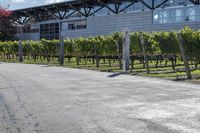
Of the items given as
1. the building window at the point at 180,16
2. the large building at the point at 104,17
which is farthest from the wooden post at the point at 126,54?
the building window at the point at 180,16

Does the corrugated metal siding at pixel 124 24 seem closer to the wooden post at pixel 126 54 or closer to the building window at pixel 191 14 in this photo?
the building window at pixel 191 14

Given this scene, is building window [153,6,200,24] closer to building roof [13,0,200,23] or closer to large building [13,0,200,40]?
large building [13,0,200,40]

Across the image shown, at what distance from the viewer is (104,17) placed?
5672 centimetres

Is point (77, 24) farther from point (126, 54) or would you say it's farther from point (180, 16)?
point (126, 54)

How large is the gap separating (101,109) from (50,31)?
2471 inches

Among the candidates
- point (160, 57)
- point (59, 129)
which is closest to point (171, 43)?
point (160, 57)

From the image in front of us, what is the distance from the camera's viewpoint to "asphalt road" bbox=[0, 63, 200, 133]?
8.09 m

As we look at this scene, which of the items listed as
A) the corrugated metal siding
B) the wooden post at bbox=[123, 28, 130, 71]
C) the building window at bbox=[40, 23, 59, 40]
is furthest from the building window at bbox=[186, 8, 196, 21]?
the building window at bbox=[40, 23, 59, 40]

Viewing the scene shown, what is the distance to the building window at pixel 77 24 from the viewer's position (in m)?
61.7

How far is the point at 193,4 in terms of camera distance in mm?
45750

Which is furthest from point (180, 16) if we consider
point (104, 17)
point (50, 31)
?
point (50, 31)

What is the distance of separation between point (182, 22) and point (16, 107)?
36617 millimetres

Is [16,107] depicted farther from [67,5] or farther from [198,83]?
[67,5]

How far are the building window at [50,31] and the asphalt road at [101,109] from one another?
2189 inches
